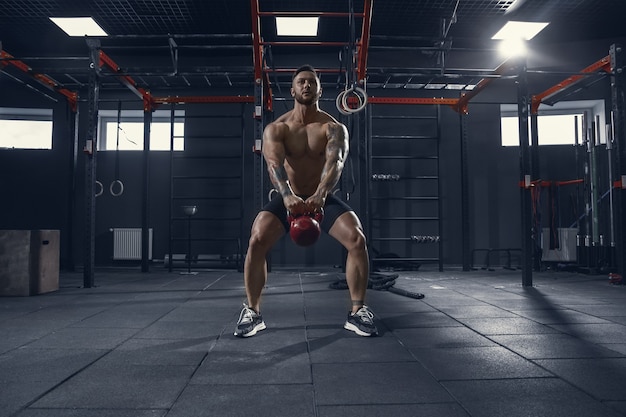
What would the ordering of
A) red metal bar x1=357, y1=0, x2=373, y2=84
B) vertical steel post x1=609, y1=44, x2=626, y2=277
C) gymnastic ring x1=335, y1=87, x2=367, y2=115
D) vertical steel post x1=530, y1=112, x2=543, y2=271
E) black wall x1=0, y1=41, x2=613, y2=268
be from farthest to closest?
black wall x1=0, y1=41, x2=613, y2=268, vertical steel post x1=530, y1=112, x2=543, y2=271, vertical steel post x1=609, y1=44, x2=626, y2=277, red metal bar x1=357, y1=0, x2=373, y2=84, gymnastic ring x1=335, y1=87, x2=367, y2=115

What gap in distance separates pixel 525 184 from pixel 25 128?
7.51m

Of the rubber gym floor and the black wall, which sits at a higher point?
the black wall

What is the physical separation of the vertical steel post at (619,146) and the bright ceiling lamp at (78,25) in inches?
251

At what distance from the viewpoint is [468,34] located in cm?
614

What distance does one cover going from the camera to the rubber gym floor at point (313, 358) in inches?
52.8

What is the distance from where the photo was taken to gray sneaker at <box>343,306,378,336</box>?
7.39 feet

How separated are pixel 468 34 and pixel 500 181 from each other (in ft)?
7.63

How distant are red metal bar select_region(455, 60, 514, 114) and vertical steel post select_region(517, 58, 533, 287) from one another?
20 centimetres

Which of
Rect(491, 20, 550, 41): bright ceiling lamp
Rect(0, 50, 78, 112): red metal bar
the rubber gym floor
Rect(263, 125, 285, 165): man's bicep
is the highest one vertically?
Rect(491, 20, 550, 41): bright ceiling lamp

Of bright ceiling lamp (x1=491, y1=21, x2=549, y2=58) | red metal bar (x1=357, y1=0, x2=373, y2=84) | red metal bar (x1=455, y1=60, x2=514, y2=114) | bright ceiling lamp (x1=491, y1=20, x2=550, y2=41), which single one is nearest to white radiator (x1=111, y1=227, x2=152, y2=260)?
red metal bar (x1=357, y1=0, x2=373, y2=84)

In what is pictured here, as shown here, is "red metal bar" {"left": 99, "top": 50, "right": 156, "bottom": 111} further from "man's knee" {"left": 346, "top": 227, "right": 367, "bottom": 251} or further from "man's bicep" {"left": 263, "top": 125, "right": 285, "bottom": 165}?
"man's knee" {"left": 346, "top": 227, "right": 367, "bottom": 251}

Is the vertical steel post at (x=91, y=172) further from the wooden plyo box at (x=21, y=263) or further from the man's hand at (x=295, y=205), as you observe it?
the man's hand at (x=295, y=205)

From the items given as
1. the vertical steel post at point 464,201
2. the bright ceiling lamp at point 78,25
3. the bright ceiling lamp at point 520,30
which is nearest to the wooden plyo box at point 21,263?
the bright ceiling lamp at point 78,25

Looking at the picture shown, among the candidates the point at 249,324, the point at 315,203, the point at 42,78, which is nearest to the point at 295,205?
the point at 315,203
